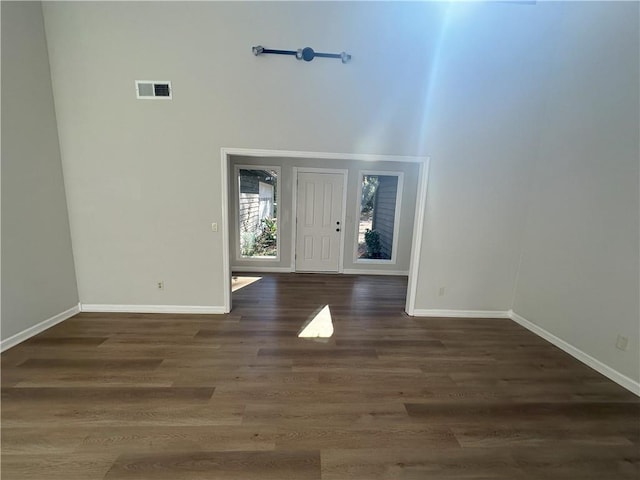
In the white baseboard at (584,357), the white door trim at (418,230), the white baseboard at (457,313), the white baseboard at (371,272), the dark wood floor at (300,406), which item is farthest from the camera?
the white baseboard at (371,272)

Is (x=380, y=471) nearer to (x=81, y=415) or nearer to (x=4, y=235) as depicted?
(x=81, y=415)

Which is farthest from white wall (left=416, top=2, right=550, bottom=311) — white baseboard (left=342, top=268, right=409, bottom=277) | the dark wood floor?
white baseboard (left=342, top=268, right=409, bottom=277)

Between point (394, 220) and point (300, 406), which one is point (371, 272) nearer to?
point (394, 220)

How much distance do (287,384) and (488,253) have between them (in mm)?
2847

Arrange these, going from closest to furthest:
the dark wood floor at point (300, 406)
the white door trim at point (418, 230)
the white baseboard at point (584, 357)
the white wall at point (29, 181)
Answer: the dark wood floor at point (300, 406) < the white baseboard at point (584, 357) < the white wall at point (29, 181) < the white door trim at point (418, 230)

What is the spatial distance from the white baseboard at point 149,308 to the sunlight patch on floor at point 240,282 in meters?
0.90

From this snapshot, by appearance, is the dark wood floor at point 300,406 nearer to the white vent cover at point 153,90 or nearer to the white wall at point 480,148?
the white wall at point 480,148

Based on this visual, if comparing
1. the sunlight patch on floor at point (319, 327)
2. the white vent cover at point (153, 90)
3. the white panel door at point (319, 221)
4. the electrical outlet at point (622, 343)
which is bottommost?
the sunlight patch on floor at point (319, 327)

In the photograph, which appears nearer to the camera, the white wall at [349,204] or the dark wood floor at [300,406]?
the dark wood floor at [300,406]

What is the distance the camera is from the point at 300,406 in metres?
1.85

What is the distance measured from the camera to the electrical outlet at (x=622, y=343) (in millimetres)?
2176

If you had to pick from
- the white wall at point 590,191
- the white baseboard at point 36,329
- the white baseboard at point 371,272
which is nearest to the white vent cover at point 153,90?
the white baseboard at point 36,329

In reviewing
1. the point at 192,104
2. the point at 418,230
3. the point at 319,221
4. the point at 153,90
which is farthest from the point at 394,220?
the point at 153,90

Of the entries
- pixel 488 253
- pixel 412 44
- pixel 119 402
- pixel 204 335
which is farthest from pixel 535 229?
pixel 119 402
